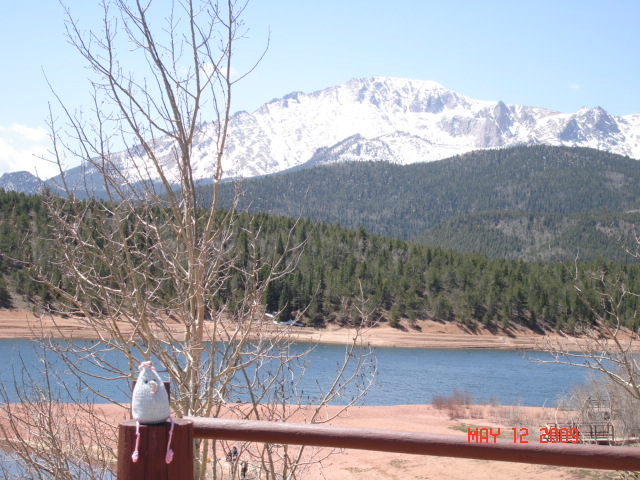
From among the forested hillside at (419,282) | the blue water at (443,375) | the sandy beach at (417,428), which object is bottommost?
the blue water at (443,375)

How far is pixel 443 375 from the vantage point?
36.7 metres

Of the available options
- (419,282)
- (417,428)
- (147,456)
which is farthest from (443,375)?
(147,456)

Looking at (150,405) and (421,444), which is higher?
(150,405)

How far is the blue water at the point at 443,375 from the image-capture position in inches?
1093

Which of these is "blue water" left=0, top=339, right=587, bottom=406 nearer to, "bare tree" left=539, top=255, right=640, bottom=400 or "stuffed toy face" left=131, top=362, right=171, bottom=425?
"bare tree" left=539, top=255, right=640, bottom=400

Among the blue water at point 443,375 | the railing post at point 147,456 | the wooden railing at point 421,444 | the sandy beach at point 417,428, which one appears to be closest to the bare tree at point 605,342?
the sandy beach at point 417,428

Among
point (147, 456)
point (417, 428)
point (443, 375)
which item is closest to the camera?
point (147, 456)

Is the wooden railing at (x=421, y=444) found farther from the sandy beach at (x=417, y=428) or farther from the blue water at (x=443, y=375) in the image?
the blue water at (x=443, y=375)

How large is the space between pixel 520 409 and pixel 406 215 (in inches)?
6902

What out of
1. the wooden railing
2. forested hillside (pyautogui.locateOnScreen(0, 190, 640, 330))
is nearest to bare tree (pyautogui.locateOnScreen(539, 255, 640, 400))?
the wooden railing

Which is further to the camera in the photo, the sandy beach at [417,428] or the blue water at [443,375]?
the blue water at [443,375]

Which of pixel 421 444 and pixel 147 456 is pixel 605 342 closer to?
pixel 421 444

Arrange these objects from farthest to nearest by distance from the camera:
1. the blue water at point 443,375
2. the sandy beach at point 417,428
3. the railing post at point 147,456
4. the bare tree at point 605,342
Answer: the blue water at point 443,375, the sandy beach at point 417,428, the bare tree at point 605,342, the railing post at point 147,456

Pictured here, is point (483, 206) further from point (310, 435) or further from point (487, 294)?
point (310, 435)
